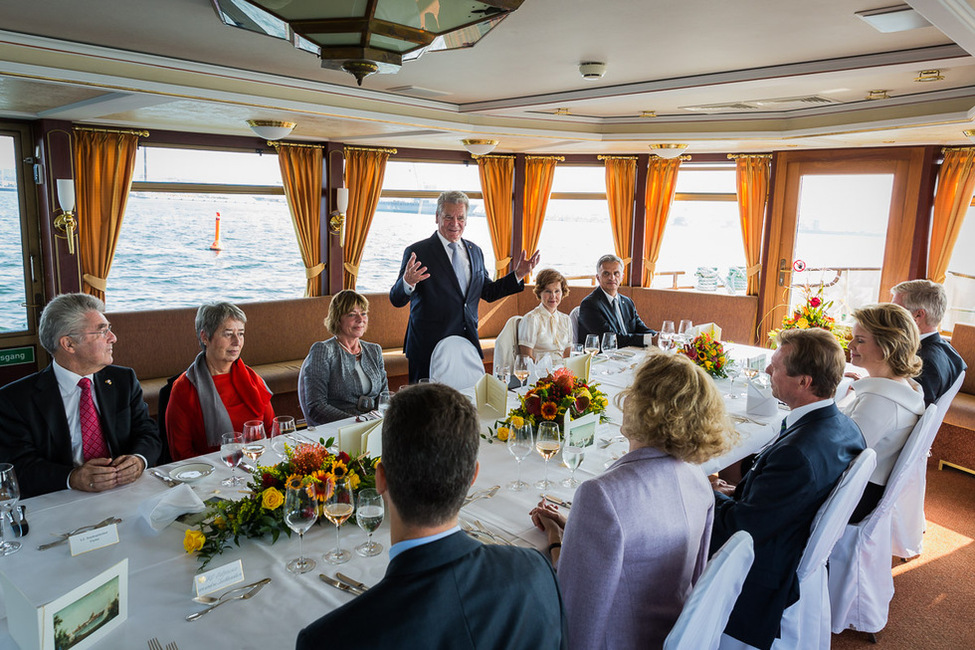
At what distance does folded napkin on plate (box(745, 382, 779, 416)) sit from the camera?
11.4ft

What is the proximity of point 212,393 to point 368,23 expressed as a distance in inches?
75.8

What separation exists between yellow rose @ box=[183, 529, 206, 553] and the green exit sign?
4.75 metres

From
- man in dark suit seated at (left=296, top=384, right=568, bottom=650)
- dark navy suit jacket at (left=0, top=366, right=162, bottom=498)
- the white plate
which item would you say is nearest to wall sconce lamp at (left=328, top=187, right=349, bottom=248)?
dark navy suit jacket at (left=0, top=366, right=162, bottom=498)

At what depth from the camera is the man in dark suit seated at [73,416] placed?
2383 millimetres

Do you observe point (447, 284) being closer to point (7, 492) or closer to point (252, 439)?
point (252, 439)

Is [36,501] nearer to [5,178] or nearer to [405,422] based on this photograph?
[405,422]

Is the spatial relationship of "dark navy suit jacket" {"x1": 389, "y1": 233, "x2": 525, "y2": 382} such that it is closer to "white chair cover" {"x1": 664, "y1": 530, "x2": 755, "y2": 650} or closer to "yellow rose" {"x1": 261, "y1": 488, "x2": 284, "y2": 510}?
"yellow rose" {"x1": 261, "y1": 488, "x2": 284, "y2": 510}

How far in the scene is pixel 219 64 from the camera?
158 inches

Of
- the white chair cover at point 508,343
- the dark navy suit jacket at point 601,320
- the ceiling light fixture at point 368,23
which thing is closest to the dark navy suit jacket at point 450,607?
the ceiling light fixture at point 368,23

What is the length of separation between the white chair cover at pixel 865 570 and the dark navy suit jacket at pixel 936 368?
1.93 ft

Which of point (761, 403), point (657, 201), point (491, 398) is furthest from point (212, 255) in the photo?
Result: point (761, 403)

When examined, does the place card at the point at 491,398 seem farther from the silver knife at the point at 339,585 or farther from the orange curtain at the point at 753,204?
the orange curtain at the point at 753,204

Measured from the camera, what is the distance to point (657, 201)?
795cm

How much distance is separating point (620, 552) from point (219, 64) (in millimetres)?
3779
